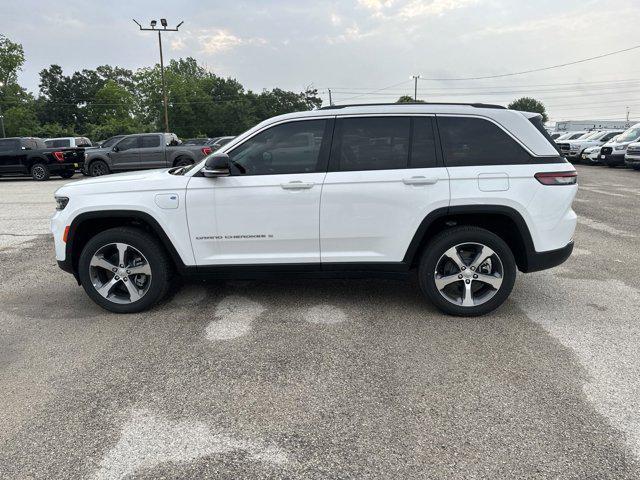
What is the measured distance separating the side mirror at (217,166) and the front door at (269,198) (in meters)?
0.08

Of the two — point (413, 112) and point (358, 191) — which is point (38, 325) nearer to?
point (358, 191)

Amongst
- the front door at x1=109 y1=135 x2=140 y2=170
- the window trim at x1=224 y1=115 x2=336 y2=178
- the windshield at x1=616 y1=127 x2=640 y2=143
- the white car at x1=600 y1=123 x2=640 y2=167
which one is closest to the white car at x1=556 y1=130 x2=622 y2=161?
the windshield at x1=616 y1=127 x2=640 y2=143

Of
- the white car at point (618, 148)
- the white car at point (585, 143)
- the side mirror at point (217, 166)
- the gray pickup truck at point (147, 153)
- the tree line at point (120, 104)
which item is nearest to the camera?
the side mirror at point (217, 166)

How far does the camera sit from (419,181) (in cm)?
395

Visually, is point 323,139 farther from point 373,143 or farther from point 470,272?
point 470,272

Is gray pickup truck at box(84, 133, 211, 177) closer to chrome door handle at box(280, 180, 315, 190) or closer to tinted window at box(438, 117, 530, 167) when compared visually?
chrome door handle at box(280, 180, 315, 190)

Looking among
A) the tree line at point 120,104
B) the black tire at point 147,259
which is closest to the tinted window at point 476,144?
the black tire at point 147,259

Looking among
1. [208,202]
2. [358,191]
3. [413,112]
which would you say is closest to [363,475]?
[358,191]

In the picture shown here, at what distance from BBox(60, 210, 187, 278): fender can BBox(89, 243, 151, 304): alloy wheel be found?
0.75 ft

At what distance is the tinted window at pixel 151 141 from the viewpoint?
57.0 ft

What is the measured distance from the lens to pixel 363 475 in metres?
2.29

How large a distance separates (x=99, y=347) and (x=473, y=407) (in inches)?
111

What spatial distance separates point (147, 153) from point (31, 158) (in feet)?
14.7

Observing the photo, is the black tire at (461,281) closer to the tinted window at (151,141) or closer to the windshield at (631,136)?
the tinted window at (151,141)
